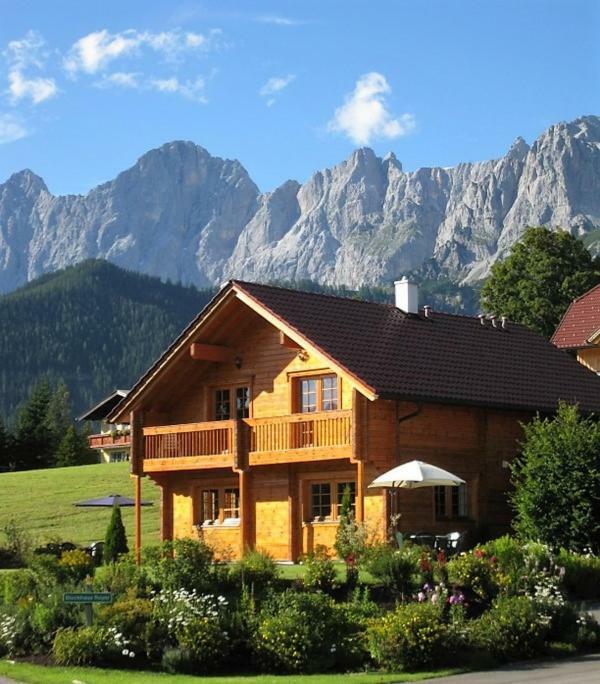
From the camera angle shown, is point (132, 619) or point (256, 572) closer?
point (132, 619)

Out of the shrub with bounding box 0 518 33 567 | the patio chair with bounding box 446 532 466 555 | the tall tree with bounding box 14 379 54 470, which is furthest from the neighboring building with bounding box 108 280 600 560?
the tall tree with bounding box 14 379 54 470

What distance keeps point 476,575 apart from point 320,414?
9223 millimetres

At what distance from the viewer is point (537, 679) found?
1508 centimetres

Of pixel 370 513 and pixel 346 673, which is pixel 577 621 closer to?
pixel 346 673

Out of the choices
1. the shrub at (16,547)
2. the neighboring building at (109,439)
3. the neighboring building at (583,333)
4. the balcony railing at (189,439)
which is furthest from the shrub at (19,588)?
the neighboring building at (109,439)

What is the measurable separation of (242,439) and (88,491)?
80.1 feet

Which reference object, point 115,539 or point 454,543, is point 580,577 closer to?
point 454,543

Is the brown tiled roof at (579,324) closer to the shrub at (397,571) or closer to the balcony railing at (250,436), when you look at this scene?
the balcony railing at (250,436)

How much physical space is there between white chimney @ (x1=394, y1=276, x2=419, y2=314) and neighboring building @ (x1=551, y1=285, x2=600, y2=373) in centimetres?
1163

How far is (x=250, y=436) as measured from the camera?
97.8 feet

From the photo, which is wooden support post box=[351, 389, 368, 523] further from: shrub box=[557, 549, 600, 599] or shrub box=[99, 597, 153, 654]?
shrub box=[99, 597, 153, 654]

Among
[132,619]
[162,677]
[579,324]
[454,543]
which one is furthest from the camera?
→ [579,324]

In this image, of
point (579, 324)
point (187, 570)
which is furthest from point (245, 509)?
point (579, 324)

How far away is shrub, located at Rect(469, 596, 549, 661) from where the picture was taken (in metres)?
17.1
